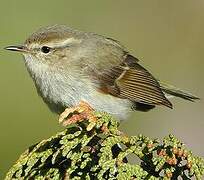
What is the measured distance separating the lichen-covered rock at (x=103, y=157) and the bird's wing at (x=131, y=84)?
1.58m

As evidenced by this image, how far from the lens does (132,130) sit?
270 inches

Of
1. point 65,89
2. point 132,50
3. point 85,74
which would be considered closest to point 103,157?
point 65,89

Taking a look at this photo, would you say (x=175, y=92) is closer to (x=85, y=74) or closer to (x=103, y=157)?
(x=85, y=74)

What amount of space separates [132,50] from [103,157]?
568cm

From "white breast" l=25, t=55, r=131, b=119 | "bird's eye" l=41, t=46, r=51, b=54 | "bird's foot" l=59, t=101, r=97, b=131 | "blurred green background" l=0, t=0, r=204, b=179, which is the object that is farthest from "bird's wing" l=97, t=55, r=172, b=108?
"bird's foot" l=59, t=101, r=97, b=131

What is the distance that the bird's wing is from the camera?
4574mm

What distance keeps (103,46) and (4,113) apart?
4.74ft

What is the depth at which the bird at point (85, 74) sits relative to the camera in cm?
427

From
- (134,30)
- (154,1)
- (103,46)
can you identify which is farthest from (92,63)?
(154,1)

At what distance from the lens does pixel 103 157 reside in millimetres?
2693

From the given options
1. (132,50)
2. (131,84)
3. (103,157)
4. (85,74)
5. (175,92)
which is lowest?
(132,50)

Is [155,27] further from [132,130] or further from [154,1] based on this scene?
[132,130]

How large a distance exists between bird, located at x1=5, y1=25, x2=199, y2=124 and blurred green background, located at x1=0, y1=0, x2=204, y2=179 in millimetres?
1040

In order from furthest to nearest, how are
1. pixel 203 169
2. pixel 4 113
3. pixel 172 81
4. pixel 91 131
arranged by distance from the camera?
pixel 172 81 < pixel 4 113 < pixel 91 131 < pixel 203 169
